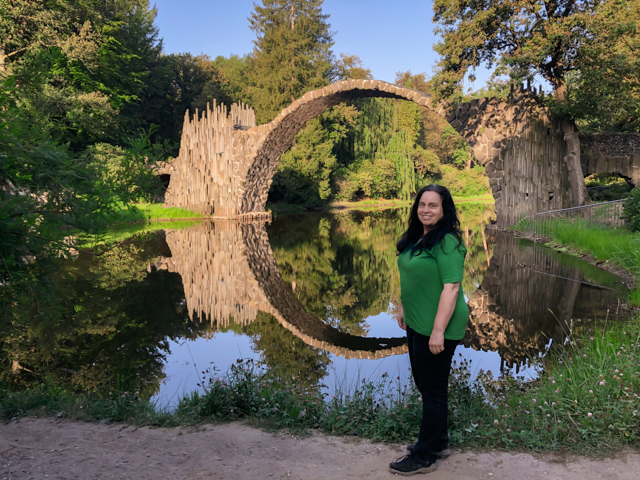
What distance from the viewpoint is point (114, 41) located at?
86.2ft

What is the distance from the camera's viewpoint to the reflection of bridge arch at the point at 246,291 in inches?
217

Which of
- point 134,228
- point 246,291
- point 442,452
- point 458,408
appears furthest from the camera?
point 134,228

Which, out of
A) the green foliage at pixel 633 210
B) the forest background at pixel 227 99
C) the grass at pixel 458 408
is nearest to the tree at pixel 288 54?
the forest background at pixel 227 99

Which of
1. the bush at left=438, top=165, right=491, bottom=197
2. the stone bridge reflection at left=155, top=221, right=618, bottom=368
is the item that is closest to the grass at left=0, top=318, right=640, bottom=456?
the stone bridge reflection at left=155, top=221, right=618, bottom=368

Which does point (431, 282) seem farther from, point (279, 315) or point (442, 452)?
point (279, 315)

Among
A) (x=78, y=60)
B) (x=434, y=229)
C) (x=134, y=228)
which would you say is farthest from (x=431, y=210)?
(x=78, y=60)

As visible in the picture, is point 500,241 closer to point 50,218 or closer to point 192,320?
point 192,320

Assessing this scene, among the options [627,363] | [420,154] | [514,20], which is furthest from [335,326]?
[420,154]

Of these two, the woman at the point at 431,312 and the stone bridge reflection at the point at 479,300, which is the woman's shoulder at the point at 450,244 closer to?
the woman at the point at 431,312

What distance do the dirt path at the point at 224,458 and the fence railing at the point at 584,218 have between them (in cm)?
931

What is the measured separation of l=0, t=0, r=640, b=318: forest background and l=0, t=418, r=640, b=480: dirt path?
1717 mm

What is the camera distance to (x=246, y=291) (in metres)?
7.87

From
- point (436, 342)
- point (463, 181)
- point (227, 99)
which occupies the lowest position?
point (436, 342)

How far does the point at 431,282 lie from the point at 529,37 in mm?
13359
